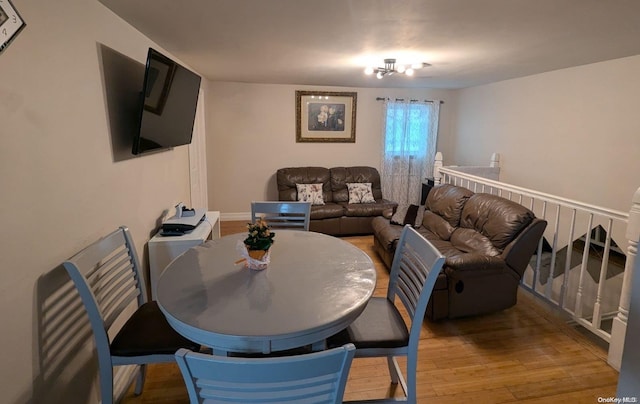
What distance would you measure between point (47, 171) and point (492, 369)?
8.77 ft

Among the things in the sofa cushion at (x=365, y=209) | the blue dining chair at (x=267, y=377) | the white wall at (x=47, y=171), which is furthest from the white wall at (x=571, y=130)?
the white wall at (x=47, y=171)

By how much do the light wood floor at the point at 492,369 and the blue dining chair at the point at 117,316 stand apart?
53 cm

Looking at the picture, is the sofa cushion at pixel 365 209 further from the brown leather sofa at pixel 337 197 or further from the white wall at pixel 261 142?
the white wall at pixel 261 142

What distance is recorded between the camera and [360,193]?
5418 millimetres

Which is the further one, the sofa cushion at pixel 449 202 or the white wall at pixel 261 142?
the white wall at pixel 261 142

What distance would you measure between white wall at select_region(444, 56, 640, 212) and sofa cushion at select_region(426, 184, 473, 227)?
1.50 meters

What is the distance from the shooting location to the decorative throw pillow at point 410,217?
388cm

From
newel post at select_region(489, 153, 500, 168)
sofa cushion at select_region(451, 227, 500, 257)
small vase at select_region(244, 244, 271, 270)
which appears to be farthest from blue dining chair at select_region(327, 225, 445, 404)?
newel post at select_region(489, 153, 500, 168)

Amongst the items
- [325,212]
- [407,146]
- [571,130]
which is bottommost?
Result: [325,212]

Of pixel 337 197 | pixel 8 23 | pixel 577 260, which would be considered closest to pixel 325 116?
pixel 337 197

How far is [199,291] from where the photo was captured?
1.51m

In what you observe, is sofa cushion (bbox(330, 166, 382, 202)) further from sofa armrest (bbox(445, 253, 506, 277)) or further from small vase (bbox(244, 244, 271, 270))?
small vase (bbox(244, 244, 271, 270))

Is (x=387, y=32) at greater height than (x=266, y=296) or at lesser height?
greater

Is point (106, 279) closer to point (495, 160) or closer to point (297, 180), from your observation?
point (297, 180)
